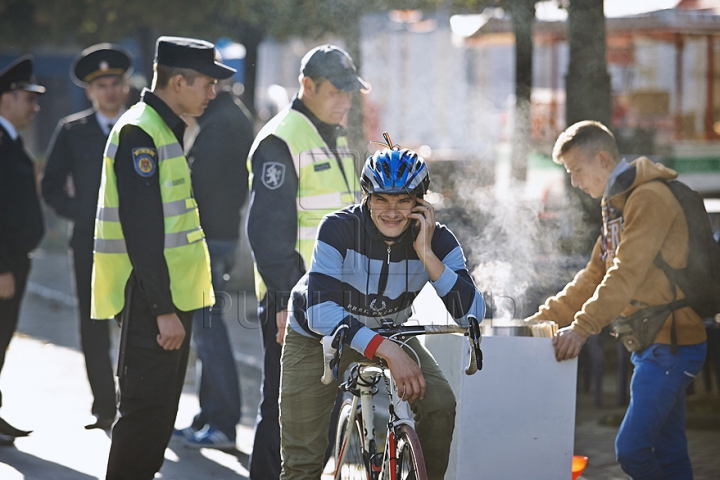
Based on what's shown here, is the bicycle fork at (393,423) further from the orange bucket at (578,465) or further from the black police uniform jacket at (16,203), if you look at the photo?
the black police uniform jacket at (16,203)

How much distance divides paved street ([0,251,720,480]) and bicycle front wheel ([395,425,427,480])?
2.10 meters

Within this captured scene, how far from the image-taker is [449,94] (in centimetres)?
2848

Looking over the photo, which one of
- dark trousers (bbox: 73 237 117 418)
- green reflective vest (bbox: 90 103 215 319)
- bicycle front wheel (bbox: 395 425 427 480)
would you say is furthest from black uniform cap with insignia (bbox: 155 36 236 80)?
dark trousers (bbox: 73 237 117 418)

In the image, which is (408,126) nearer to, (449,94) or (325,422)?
(449,94)

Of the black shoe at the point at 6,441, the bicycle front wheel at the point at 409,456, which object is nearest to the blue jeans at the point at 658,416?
the bicycle front wheel at the point at 409,456

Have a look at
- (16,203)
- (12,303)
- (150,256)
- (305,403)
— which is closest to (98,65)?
(16,203)

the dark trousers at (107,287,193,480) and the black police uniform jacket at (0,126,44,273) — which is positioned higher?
the black police uniform jacket at (0,126,44,273)

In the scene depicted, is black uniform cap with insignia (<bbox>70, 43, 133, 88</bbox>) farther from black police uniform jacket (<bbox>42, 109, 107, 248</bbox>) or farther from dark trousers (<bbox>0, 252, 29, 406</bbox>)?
dark trousers (<bbox>0, 252, 29, 406</bbox>)

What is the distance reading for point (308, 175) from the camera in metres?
4.93

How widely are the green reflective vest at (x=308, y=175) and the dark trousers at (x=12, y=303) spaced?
86.8 inches

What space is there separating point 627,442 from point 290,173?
78.7 inches

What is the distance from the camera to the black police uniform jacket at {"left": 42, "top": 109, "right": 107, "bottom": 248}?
662 centimetres

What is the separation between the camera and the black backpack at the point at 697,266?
14.5 ft

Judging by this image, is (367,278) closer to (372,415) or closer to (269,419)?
(372,415)
